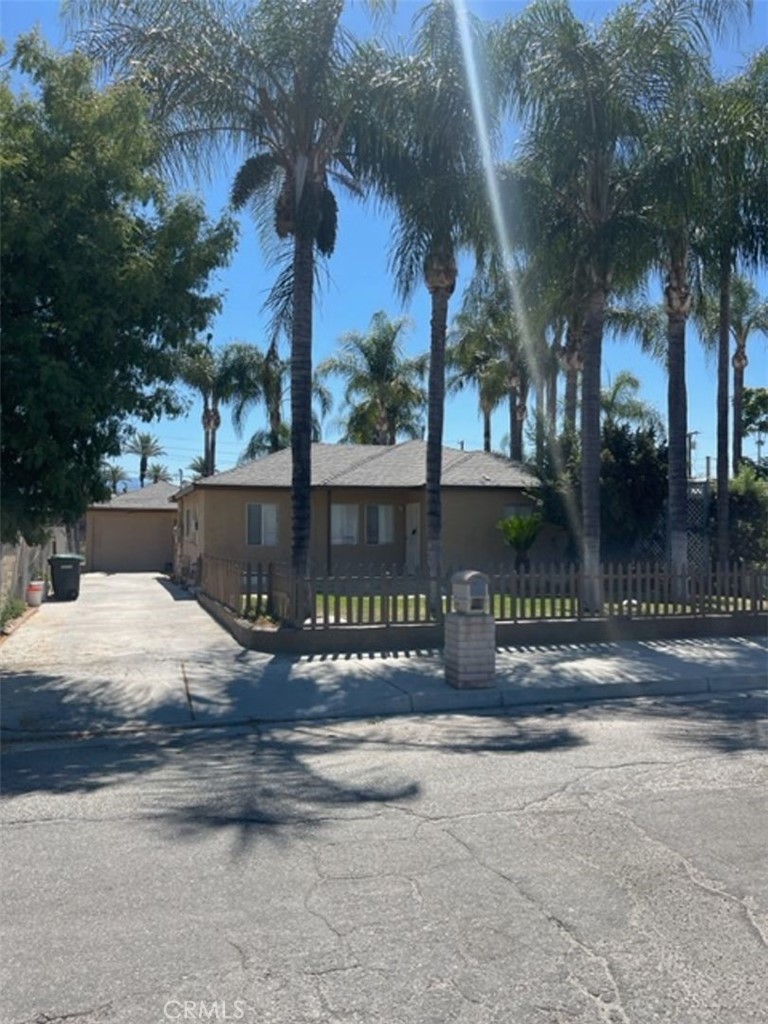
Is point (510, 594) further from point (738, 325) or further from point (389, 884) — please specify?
point (738, 325)

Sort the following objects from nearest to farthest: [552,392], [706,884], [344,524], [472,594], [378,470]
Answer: [706,884] < [472,594] < [344,524] < [378,470] < [552,392]

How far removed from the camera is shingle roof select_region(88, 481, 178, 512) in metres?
37.7

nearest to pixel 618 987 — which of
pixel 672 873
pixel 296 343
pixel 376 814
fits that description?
pixel 672 873

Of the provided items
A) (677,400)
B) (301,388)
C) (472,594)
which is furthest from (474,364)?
(472,594)

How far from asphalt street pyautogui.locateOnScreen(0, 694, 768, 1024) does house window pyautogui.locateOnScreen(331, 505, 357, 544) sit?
18334 mm

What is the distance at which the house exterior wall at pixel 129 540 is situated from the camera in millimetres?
37656

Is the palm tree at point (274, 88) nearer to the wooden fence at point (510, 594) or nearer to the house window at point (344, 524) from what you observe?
the wooden fence at point (510, 594)

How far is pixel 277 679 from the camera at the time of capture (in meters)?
12.2

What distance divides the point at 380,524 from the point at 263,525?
3.26m

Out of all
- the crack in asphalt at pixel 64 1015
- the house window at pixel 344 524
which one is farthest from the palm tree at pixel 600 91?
the crack in asphalt at pixel 64 1015

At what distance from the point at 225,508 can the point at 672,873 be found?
21.6 meters

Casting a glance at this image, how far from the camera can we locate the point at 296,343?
1574cm

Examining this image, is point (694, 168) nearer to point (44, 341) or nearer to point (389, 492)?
point (44, 341)

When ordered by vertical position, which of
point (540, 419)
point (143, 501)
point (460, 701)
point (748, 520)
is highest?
point (540, 419)
